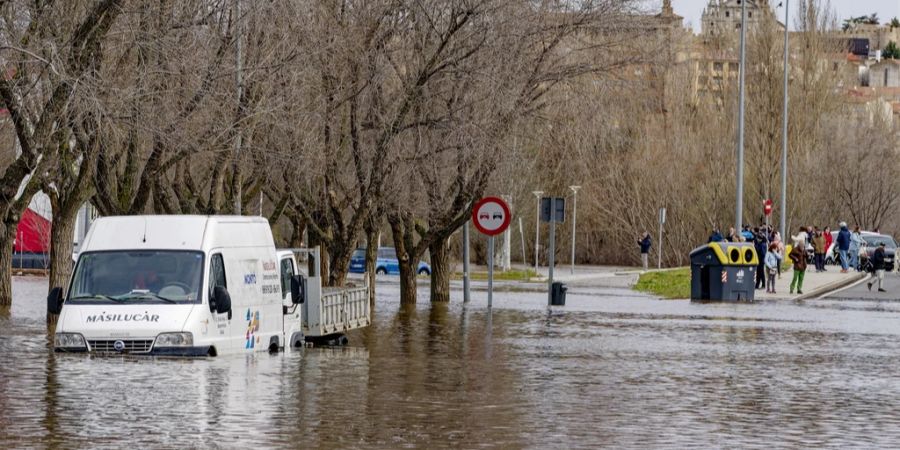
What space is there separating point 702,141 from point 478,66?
51910 mm

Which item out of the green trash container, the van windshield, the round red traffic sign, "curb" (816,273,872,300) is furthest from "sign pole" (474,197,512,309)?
the van windshield

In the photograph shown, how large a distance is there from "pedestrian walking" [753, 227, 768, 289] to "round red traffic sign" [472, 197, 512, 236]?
15530 mm

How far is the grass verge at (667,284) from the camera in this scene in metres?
53.7

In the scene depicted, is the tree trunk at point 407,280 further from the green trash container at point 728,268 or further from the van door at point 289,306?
the van door at point 289,306

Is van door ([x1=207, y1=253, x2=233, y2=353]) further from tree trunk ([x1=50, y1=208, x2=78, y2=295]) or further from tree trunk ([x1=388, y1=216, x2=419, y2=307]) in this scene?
tree trunk ([x1=388, y1=216, x2=419, y2=307])

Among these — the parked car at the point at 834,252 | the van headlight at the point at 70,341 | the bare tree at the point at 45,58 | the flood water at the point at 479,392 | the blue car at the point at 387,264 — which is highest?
the bare tree at the point at 45,58

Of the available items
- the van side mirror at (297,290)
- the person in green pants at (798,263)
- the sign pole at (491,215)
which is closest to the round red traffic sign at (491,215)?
the sign pole at (491,215)

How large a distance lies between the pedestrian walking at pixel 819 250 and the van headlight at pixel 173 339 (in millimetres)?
49307

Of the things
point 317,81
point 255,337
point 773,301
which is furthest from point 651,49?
point 255,337

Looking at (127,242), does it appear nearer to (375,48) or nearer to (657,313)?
(375,48)

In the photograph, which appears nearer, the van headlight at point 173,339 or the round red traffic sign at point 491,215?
the van headlight at point 173,339

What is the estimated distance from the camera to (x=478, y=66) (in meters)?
35.9

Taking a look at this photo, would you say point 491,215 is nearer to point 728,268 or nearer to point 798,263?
point 728,268

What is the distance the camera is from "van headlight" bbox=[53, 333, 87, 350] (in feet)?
69.7
